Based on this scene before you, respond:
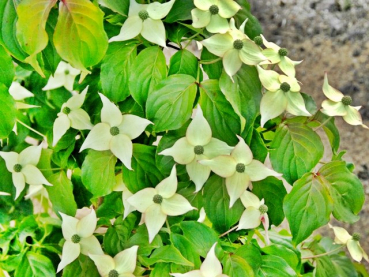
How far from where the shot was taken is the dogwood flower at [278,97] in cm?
59

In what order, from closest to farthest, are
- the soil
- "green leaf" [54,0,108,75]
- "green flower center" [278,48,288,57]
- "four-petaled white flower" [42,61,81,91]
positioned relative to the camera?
1. "green leaf" [54,0,108,75]
2. "green flower center" [278,48,288,57]
3. "four-petaled white flower" [42,61,81,91]
4. the soil

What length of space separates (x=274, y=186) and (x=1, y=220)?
42 centimetres

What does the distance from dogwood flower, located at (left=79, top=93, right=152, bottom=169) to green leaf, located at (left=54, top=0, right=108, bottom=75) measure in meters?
0.06

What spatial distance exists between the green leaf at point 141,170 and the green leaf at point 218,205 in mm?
64

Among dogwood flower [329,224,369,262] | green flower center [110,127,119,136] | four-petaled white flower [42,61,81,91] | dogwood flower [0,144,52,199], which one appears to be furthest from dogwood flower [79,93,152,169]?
dogwood flower [329,224,369,262]

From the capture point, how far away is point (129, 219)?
678 millimetres

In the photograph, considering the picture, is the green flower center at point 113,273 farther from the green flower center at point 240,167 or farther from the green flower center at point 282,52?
the green flower center at point 282,52

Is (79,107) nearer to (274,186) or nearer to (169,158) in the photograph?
(169,158)

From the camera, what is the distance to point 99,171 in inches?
24.1

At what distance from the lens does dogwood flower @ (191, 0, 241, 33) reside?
1.88 feet

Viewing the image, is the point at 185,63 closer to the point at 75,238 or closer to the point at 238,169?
the point at 238,169

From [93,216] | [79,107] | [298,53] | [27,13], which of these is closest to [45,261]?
[93,216]

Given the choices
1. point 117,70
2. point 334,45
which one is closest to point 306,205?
point 117,70

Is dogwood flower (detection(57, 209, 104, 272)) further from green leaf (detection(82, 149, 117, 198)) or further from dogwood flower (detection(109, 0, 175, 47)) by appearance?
dogwood flower (detection(109, 0, 175, 47))
